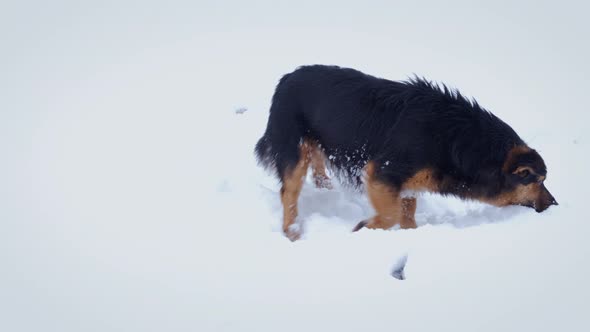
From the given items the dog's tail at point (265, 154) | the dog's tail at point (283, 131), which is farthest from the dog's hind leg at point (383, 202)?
the dog's tail at point (265, 154)

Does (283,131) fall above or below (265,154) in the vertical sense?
above

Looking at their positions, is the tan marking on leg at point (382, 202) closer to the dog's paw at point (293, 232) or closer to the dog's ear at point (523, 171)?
the dog's paw at point (293, 232)

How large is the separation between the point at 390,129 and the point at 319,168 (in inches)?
52.2

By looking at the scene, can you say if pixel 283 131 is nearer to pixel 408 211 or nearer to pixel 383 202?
pixel 383 202

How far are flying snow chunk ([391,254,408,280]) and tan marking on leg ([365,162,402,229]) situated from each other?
1215 millimetres

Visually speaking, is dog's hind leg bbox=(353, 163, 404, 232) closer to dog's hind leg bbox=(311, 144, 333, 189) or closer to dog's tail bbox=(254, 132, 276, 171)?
dog's hind leg bbox=(311, 144, 333, 189)

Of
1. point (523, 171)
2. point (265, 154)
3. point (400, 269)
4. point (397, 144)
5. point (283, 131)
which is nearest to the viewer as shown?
point (400, 269)

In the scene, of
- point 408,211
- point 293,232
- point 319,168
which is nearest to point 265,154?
point 319,168

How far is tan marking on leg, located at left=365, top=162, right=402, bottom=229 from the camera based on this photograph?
452 centimetres

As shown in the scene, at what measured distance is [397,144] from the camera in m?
4.50

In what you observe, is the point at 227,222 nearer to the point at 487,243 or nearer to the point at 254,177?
the point at 254,177

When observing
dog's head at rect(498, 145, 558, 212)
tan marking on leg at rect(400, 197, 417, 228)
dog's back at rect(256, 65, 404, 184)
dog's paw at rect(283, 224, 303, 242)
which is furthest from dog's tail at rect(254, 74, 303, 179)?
dog's head at rect(498, 145, 558, 212)

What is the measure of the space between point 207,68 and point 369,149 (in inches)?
254

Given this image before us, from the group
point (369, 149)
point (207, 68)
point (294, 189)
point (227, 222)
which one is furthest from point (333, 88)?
point (207, 68)
